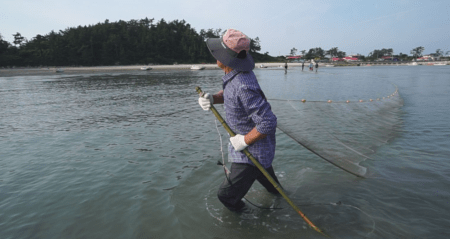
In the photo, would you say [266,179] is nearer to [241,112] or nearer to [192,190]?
[241,112]

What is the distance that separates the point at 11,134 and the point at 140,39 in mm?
138617

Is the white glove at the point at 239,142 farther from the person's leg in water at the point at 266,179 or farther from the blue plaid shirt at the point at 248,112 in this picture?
the person's leg in water at the point at 266,179

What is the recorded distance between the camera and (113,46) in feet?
416

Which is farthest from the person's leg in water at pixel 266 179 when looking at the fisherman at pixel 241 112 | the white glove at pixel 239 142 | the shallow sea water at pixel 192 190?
the white glove at pixel 239 142

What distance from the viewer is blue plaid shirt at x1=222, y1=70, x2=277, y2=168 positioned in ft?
9.28

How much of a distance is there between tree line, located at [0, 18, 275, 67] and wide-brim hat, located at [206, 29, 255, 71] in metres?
130

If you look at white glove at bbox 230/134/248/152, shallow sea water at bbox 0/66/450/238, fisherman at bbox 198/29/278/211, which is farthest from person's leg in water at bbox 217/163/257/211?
shallow sea water at bbox 0/66/450/238

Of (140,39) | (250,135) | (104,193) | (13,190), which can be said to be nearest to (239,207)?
(250,135)

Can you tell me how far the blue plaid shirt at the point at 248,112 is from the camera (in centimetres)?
283

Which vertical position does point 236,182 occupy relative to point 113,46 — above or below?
below

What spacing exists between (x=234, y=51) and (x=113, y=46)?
141m

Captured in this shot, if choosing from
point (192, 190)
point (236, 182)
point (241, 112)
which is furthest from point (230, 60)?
point (192, 190)

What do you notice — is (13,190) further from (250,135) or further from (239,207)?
(250,135)

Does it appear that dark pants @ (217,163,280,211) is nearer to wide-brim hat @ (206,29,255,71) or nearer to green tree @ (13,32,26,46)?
wide-brim hat @ (206,29,255,71)
